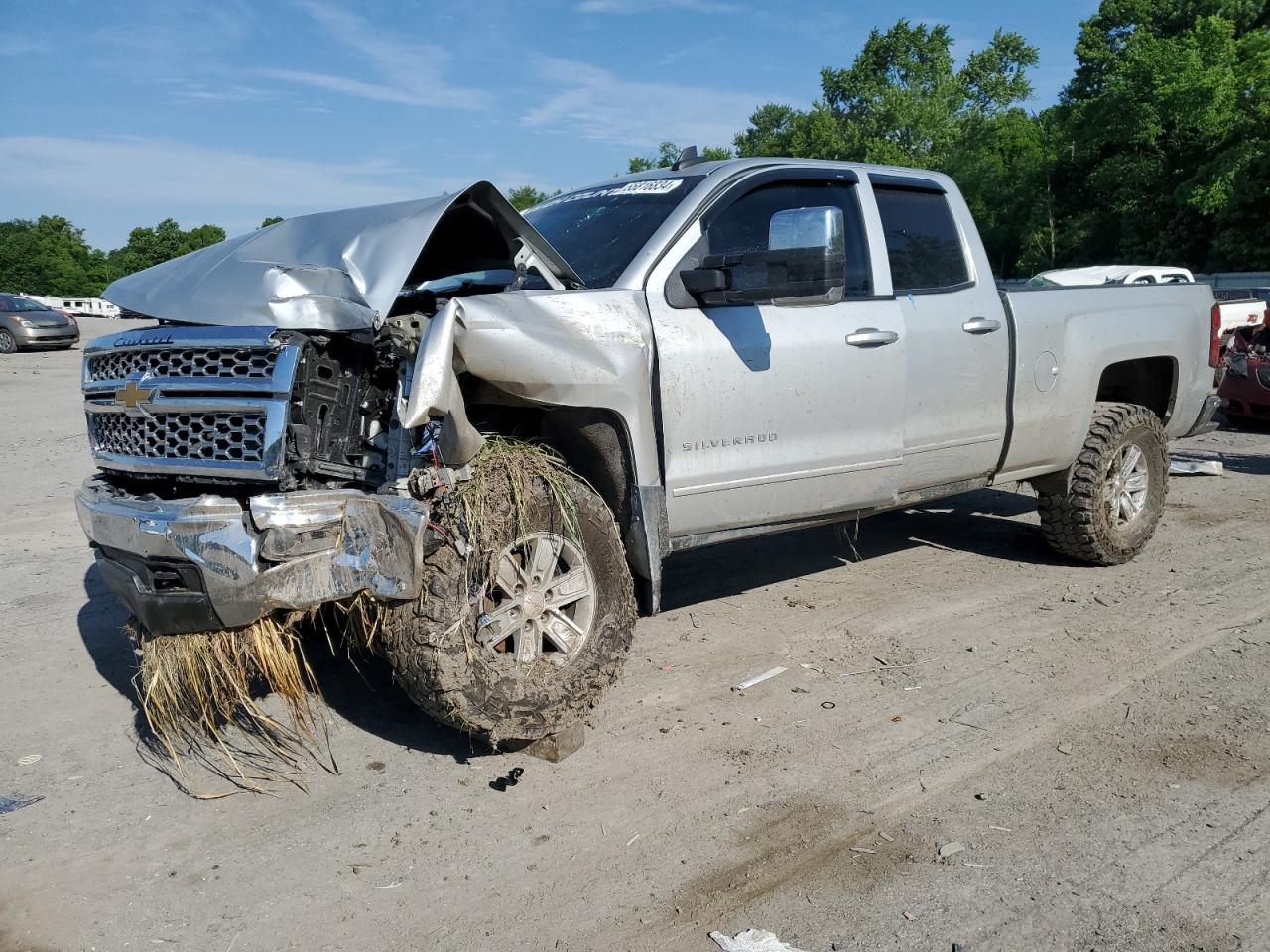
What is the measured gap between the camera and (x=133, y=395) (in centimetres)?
347

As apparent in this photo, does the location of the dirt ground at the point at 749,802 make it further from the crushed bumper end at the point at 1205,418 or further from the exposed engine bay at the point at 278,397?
the crushed bumper end at the point at 1205,418

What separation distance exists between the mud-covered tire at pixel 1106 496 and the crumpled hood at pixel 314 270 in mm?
3386

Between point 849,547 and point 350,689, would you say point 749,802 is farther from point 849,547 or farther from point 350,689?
point 849,547

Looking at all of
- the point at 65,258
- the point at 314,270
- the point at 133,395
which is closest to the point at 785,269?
the point at 314,270

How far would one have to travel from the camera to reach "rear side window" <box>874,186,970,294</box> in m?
4.93

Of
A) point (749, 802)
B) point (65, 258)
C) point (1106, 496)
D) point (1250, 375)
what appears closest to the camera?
point (749, 802)

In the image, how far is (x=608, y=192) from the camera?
488cm

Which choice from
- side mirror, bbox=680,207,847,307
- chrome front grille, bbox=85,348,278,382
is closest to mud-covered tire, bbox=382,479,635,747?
chrome front grille, bbox=85,348,278,382

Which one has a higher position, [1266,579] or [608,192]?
[608,192]

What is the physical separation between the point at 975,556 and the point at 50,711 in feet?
16.5

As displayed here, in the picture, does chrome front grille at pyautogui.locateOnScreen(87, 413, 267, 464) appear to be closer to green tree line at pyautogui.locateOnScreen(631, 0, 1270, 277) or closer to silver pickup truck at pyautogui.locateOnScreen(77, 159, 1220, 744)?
silver pickup truck at pyautogui.locateOnScreen(77, 159, 1220, 744)

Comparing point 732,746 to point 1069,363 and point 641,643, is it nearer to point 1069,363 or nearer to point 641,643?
point 641,643

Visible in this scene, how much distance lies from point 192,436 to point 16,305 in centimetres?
2475

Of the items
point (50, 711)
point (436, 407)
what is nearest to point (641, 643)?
point (436, 407)
